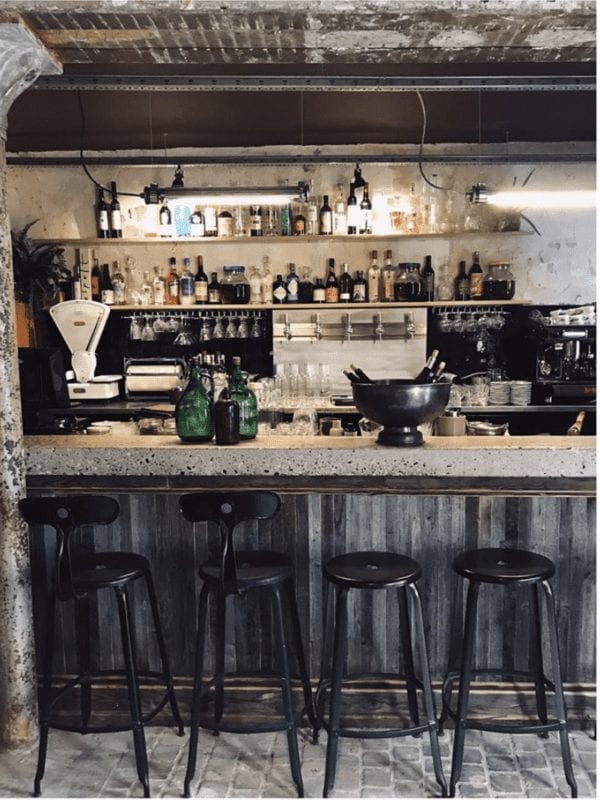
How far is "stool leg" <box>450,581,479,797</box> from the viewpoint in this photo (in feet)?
8.09

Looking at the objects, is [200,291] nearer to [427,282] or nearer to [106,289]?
[106,289]

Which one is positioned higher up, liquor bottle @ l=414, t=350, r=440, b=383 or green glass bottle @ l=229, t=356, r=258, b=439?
liquor bottle @ l=414, t=350, r=440, b=383

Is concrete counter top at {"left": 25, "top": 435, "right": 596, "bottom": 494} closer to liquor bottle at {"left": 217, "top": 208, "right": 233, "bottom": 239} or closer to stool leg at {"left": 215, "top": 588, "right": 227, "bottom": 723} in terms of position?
stool leg at {"left": 215, "top": 588, "right": 227, "bottom": 723}

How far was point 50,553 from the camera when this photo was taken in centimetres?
304

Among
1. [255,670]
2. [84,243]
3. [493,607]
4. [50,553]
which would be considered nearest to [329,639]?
[255,670]

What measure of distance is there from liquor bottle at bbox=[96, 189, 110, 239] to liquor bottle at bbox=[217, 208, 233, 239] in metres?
0.98

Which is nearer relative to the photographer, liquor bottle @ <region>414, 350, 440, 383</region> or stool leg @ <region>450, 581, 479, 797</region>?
stool leg @ <region>450, 581, 479, 797</region>

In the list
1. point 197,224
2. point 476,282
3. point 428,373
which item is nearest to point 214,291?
point 197,224

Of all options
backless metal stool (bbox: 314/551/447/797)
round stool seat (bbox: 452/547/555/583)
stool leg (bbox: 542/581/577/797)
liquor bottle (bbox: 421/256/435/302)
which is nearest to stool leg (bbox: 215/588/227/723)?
backless metal stool (bbox: 314/551/447/797)

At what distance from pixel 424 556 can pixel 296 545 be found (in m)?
0.53

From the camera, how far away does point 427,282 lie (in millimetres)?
6066

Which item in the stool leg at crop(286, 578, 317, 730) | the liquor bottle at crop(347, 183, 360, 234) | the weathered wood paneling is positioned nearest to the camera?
the stool leg at crop(286, 578, 317, 730)

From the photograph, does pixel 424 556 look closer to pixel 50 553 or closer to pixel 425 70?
pixel 50 553

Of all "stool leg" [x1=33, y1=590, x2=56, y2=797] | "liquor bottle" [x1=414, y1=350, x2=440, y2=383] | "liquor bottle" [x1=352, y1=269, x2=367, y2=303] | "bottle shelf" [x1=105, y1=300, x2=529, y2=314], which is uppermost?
"liquor bottle" [x1=352, y1=269, x2=367, y2=303]
